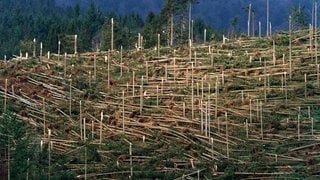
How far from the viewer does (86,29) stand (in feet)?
166

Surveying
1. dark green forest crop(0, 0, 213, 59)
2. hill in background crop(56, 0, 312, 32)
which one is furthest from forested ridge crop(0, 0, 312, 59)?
hill in background crop(56, 0, 312, 32)

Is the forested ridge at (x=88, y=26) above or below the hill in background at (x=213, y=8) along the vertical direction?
below

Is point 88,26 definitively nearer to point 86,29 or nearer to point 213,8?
point 86,29

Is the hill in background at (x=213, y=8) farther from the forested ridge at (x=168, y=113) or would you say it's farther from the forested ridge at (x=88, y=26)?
the forested ridge at (x=168, y=113)

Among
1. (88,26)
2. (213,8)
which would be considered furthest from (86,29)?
(213,8)

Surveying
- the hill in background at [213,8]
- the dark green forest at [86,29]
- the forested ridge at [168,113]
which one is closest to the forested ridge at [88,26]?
the dark green forest at [86,29]

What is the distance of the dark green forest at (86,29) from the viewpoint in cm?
3641

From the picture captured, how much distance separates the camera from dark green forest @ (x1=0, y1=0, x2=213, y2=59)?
36406 millimetres

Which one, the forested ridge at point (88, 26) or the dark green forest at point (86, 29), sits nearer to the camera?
the dark green forest at point (86, 29)

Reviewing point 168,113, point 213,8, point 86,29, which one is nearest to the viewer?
point 168,113

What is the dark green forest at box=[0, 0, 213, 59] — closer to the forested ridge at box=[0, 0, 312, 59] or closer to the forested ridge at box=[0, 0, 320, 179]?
the forested ridge at box=[0, 0, 312, 59]

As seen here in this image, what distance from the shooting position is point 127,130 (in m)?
16.1

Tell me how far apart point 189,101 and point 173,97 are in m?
0.56

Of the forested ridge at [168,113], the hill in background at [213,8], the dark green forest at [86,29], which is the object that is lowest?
the forested ridge at [168,113]
